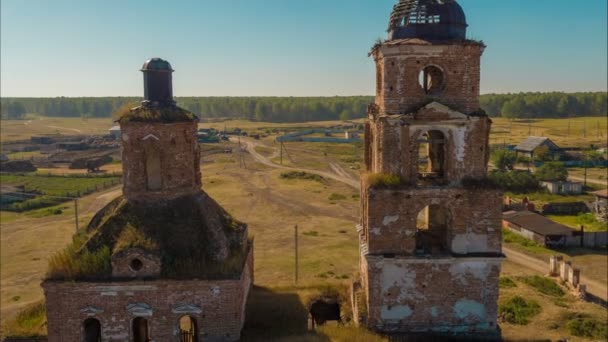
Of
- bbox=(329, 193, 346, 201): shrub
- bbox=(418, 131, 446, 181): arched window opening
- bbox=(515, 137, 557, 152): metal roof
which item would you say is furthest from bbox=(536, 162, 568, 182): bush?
bbox=(418, 131, 446, 181): arched window opening

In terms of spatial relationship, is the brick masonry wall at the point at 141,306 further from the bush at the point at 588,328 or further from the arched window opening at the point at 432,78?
the bush at the point at 588,328

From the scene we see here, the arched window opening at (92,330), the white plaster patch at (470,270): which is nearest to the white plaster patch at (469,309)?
the white plaster patch at (470,270)

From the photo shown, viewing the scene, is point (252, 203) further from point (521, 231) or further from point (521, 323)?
point (521, 323)

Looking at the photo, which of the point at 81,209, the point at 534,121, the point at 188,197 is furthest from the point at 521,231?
the point at 534,121

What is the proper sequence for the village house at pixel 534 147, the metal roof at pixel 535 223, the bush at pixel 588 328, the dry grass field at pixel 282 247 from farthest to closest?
the village house at pixel 534 147 → the metal roof at pixel 535 223 → the bush at pixel 588 328 → the dry grass field at pixel 282 247

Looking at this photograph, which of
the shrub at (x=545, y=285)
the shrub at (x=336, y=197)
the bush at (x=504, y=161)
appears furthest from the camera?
the bush at (x=504, y=161)

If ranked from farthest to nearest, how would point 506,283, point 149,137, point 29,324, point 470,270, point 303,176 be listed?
1. point 303,176
2. point 506,283
3. point 29,324
4. point 149,137
5. point 470,270

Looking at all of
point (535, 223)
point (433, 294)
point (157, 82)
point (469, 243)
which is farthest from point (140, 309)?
point (535, 223)

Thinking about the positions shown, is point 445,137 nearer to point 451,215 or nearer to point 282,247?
point 451,215
